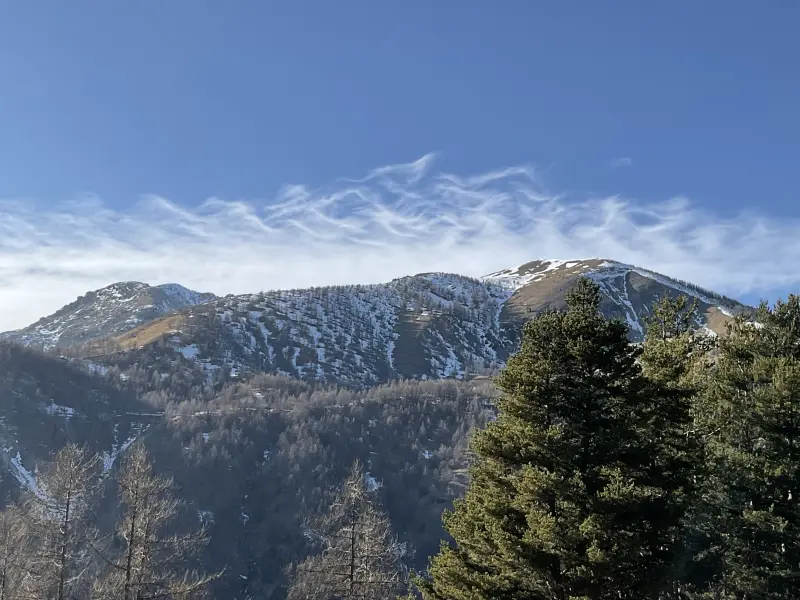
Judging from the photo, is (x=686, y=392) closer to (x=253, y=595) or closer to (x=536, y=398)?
(x=536, y=398)

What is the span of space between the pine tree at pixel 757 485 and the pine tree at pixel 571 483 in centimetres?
558

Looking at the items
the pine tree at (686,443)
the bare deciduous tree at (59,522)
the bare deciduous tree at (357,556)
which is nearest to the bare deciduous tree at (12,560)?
the bare deciduous tree at (59,522)

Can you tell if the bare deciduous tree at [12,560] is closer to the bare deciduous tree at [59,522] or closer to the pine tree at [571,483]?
the bare deciduous tree at [59,522]

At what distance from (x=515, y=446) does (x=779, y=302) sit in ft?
54.5

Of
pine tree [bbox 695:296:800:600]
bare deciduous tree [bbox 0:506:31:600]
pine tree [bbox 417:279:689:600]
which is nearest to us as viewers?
pine tree [bbox 417:279:689:600]

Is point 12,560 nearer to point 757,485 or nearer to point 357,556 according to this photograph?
point 357,556

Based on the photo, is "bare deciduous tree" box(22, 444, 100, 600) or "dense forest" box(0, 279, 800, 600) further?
"bare deciduous tree" box(22, 444, 100, 600)

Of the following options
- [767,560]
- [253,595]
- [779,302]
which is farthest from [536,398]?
[253,595]

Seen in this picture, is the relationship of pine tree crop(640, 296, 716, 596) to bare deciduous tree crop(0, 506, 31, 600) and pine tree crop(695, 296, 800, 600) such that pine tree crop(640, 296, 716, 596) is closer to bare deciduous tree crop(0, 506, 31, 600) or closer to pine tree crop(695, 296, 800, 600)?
pine tree crop(695, 296, 800, 600)

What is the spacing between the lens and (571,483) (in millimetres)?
17016

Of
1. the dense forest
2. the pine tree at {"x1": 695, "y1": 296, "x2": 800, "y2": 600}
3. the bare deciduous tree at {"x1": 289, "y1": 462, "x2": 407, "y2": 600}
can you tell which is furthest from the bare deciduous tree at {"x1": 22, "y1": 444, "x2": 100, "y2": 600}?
the pine tree at {"x1": 695, "y1": 296, "x2": 800, "y2": 600}

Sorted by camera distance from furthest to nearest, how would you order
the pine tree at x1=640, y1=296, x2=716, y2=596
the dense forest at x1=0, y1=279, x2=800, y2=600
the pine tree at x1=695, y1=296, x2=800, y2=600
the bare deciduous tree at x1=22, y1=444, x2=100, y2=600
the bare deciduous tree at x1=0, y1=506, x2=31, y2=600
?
the bare deciduous tree at x1=0, y1=506, x2=31, y2=600 < the bare deciduous tree at x1=22, y1=444, x2=100, y2=600 < the pine tree at x1=695, y1=296, x2=800, y2=600 < the pine tree at x1=640, y1=296, x2=716, y2=596 < the dense forest at x1=0, y1=279, x2=800, y2=600

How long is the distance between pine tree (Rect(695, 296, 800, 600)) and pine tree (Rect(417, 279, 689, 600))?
→ 5.58m

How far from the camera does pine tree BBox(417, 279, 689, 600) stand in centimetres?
1652
